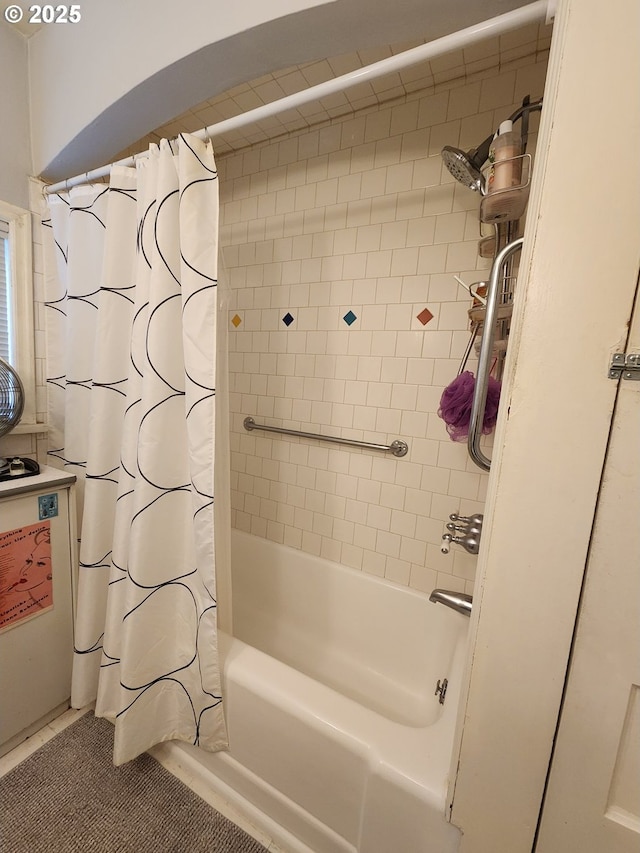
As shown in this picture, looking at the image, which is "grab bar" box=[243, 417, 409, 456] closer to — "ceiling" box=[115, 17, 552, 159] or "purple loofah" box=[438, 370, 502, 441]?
"purple loofah" box=[438, 370, 502, 441]

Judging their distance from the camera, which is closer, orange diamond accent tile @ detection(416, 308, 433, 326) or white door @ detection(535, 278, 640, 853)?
white door @ detection(535, 278, 640, 853)

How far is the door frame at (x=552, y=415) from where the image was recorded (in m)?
0.41

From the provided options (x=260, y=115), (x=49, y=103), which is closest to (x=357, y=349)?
(x=260, y=115)

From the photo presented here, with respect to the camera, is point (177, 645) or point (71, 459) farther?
point (71, 459)

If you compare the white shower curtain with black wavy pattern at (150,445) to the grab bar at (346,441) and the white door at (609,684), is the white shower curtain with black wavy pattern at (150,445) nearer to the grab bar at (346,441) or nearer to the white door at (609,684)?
the grab bar at (346,441)

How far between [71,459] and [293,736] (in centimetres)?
114

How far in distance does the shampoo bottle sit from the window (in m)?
1.56

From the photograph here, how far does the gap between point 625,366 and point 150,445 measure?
39.0 inches

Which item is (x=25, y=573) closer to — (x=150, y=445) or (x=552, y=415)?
(x=150, y=445)

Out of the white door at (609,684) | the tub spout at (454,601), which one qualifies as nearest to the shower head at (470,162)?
the white door at (609,684)

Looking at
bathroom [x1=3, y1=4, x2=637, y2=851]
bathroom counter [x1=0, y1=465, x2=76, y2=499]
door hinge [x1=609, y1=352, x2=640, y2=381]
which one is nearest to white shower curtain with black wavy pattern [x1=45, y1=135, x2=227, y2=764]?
bathroom counter [x1=0, y1=465, x2=76, y2=499]

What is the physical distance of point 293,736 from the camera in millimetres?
831

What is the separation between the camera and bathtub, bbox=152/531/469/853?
0.72 meters

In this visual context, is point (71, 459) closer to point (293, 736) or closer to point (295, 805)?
point (293, 736)
